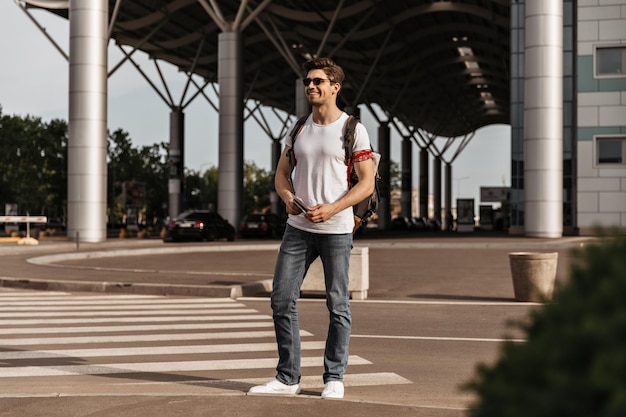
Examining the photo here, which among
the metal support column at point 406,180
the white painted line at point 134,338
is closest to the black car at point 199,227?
the white painted line at point 134,338

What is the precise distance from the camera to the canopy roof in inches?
2292

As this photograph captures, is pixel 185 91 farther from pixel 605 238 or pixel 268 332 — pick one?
pixel 605 238

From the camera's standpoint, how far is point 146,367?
7297 mm

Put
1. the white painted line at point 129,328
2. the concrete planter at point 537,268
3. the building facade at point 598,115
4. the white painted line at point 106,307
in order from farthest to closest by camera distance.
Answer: the building facade at point 598,115 < the concrete planter at point 537,268 < the white painted line at point 106,307 < the white painted line at point 129,328

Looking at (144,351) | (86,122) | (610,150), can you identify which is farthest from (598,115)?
(144,351)

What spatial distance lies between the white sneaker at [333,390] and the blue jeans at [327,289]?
1.1 inches

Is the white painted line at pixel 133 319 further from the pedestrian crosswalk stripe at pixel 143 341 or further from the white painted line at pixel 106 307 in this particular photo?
the white painted line at pixel 106 307

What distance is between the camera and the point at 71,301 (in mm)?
13805

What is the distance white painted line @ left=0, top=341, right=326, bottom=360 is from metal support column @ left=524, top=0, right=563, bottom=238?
3046 centimetres

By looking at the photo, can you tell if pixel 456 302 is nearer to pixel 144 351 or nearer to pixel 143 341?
pixel 143 341

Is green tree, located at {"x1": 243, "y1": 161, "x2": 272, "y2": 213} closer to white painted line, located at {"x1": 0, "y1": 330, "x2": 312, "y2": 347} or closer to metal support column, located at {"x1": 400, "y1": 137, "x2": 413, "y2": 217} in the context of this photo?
metal support column, located at {"x1": 400, "y1": 137, "x2": 413, "y2": 217}

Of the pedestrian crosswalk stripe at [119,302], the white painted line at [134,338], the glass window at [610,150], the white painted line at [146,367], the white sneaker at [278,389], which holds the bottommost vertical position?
the pedestrian crosswalk stripe at [119,302]

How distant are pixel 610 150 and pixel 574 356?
139ft

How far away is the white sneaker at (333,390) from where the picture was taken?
5.68 m
